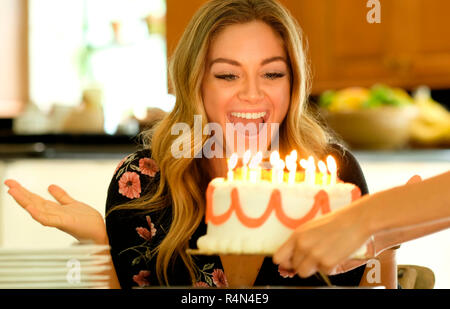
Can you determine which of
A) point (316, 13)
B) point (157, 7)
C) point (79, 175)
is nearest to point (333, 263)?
point (79, 175)

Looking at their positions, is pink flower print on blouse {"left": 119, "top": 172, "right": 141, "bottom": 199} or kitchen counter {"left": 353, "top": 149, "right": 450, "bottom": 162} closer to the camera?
pink flower print on blouse {"left": 119, "top": 172, "right": 141, "bottom": 199}

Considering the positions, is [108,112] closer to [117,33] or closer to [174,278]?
[117,33]

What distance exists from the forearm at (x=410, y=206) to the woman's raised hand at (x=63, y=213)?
0.35m

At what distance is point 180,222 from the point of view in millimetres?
808

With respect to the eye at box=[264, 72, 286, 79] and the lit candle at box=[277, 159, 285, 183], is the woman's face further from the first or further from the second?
the lit candle at box=[277, 159, 285, 183]

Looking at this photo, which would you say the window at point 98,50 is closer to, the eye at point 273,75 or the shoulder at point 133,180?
the shoulder at point 133,180

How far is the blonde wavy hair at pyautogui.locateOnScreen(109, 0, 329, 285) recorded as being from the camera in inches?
31.2

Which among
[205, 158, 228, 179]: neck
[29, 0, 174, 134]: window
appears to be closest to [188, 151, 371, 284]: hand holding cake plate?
[205, 158, 228, 179]: neck

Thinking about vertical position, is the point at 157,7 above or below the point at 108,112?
above

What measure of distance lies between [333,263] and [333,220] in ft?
0.11

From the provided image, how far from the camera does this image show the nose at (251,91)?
2.33 feet

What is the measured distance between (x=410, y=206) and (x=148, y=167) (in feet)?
1.61

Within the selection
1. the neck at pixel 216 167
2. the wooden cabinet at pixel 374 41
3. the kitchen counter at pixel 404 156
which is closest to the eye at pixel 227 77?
the neck at pixel 216 167

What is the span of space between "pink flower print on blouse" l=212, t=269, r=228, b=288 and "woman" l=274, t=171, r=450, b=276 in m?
0.37
